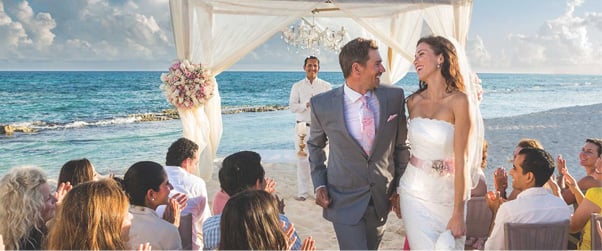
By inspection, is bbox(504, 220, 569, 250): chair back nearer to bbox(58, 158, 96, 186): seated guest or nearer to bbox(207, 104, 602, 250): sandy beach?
bbox(207, 104, 602, 250): sandy beach

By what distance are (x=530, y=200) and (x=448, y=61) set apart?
870 mm

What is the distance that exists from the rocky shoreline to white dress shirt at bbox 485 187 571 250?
842 inches

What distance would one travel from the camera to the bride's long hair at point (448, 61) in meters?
2.61

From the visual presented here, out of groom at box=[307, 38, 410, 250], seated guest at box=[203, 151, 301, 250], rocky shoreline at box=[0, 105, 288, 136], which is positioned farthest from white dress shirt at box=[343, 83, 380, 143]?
rocky shoreline at box=[0, 105, 288, 136]

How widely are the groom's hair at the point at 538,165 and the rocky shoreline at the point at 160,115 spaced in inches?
844

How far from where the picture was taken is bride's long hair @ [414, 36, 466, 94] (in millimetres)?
2606

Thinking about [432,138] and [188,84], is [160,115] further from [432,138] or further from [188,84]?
[432,138]

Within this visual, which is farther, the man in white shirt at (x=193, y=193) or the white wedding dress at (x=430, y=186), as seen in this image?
the man in white shirt at (x=193, y=193)

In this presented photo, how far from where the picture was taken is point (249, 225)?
1928 mm

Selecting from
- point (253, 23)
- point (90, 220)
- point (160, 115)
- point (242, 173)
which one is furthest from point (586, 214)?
point (160, 115)

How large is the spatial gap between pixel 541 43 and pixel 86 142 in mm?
40321

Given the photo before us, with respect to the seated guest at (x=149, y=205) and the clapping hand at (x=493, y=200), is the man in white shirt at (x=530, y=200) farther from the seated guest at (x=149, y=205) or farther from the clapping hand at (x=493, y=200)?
the seated guest at (x=149, y=205)

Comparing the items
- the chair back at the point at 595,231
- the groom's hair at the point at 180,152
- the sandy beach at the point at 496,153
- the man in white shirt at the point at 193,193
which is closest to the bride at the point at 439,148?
the chair back at the point at 595,231

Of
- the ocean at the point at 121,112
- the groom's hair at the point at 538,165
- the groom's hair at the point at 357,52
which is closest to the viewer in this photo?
the groom's hair at the point at 357,52
